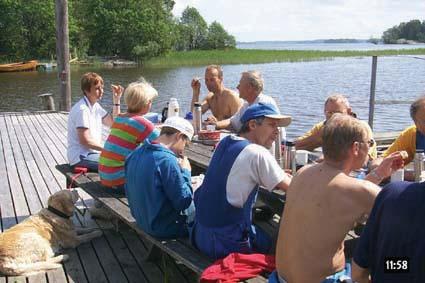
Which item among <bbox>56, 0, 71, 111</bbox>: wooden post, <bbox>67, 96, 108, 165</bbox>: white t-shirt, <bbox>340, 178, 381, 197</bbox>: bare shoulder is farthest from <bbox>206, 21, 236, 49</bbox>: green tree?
<bbox>340, 178, 381, 197</bbox>: bare shoulder

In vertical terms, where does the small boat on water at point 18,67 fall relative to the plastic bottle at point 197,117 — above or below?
below

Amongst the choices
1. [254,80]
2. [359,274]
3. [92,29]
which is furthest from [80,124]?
[92,29]

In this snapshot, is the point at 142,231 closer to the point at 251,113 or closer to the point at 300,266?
the point at 251,113

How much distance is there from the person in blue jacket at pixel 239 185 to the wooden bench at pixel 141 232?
0.10m

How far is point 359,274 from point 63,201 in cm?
270

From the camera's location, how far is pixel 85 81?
16.0 ft

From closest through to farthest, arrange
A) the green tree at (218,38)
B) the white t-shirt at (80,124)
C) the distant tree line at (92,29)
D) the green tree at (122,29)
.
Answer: the white t-shirt at (80,124) < the distant tree line at (92,29) < the green tree at (122,29) < the green tree at (218,38)

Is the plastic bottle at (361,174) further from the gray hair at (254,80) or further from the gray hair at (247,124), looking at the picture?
the gray hair at (254,80)

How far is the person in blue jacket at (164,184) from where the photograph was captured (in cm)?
318

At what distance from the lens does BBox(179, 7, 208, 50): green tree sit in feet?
234

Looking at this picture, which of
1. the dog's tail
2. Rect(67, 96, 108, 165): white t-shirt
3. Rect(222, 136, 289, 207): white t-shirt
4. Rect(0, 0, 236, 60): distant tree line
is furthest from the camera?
Rect(0, 0, 236, 60): distant tree line

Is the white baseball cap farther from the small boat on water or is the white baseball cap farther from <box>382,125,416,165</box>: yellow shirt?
the small boat on water

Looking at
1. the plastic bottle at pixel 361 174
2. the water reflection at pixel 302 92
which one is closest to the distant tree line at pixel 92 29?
the water reflection at pixel 302 92

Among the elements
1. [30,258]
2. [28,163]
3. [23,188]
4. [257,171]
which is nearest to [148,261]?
[30,258]
